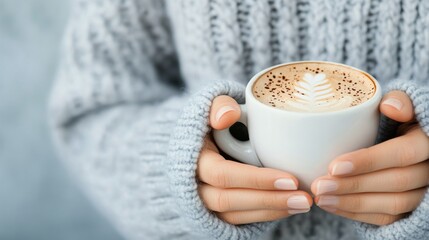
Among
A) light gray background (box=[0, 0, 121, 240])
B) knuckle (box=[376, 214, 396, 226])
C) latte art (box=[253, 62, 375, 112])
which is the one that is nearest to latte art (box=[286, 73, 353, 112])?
latte art (box=[253, 62, 375, 112])

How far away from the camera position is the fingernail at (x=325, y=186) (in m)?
0.49

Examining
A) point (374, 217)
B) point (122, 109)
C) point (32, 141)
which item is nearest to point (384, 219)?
point (374, 217)

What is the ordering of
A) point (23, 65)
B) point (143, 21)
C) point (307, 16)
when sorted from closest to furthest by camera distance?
1. point (307, 16)
2. point (143, 21)
3. point (23, 65)

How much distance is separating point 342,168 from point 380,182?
5 centimetres

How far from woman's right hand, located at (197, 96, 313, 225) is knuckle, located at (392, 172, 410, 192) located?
0.08 meters

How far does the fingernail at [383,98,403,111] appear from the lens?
494 millimetres

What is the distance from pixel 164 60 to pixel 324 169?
15.9 inches

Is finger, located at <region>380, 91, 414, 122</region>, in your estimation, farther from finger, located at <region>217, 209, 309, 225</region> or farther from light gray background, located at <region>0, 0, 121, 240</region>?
→ light gray background, located at <region>0, 0, 121, 240</region>

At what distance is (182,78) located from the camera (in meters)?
0.86

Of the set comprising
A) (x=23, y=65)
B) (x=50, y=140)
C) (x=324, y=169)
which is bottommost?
(x=50, y=140)

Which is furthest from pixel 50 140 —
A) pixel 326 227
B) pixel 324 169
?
pixel 324 169

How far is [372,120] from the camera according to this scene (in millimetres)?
489

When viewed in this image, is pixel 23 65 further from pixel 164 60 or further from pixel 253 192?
pixel 253 192

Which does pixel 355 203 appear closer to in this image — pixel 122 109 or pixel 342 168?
pixel 342 168
